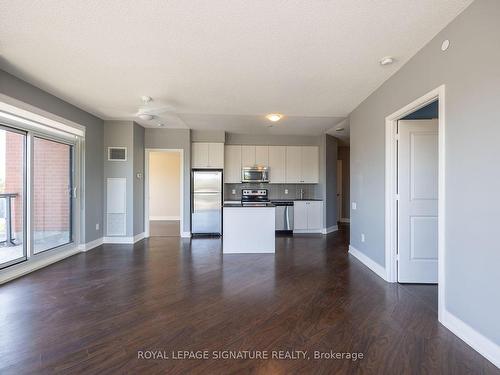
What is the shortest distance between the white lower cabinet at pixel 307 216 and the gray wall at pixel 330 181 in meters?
0.21

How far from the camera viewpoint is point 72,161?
4.63 m

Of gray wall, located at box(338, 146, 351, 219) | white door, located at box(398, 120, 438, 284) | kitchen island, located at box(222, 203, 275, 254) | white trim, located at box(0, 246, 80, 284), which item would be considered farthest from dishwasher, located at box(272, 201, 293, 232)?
white trim, located at box(0, 246, 80, 284)

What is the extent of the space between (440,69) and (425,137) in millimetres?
1136

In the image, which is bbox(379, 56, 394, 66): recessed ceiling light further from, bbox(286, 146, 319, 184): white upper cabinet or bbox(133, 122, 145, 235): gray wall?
bbox(133, 122, 145, 235): gray wall

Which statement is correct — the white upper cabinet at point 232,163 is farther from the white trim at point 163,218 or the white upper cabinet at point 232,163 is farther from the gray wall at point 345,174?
the gray wall at point 345,174

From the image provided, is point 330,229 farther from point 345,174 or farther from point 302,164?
point 345,174

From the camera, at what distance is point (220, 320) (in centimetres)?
232

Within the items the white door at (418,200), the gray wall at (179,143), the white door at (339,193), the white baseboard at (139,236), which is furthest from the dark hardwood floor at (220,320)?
the white door at (339,193)

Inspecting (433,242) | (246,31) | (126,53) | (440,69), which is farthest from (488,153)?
(126,53)

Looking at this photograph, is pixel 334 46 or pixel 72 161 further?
pixel 72 161

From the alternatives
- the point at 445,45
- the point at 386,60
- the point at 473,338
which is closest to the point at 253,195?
the point at 386,60

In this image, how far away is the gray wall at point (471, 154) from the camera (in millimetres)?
1765

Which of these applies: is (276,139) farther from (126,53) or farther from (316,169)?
(126,53)

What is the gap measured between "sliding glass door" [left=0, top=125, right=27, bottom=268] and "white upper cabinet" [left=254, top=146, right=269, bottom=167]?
185 inches
